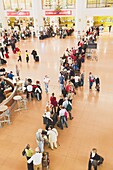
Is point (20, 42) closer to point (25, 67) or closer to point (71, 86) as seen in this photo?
point (25, 67)

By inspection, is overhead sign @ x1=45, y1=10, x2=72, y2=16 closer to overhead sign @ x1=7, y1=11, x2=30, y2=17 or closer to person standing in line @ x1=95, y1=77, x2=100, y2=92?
overhead sign @ x1=7, y1=11, x2=30, y2=17

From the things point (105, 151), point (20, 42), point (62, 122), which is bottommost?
point (105, 151)

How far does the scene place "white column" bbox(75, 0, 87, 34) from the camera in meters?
24.6

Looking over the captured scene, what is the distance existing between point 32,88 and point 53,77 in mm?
3296

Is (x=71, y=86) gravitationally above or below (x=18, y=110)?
above

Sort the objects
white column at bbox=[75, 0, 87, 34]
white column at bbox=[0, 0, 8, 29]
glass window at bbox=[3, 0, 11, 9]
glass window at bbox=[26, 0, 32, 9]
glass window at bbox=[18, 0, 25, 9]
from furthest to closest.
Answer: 1. glass window at bbox=[3, 0, 11, 9]
2. white column at bbox=[0, 0, 8, 29]
3. glass window at bbox=[18, 0, 25, 9]
4. glass window at bbox=[26, 0, 32, 9]
5. white column at bbox=[75, 0, 87, 34]

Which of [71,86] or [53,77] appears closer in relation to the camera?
[71,86]

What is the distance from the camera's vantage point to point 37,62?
17.4 m

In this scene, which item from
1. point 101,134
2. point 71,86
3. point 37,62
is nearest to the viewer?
point 101,134

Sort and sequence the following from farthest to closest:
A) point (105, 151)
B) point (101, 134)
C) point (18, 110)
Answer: point (18, 110)
point (101, 134)
point (105, 151)

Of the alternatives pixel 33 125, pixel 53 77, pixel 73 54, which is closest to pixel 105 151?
pixel 33 125

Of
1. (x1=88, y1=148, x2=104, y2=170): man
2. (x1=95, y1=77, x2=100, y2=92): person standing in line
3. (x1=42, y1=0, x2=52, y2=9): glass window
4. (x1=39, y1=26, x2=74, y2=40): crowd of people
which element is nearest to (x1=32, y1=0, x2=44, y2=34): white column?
(x1=42, y1=0, x2=52, y2=9): glass window

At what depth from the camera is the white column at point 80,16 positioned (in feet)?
80.7

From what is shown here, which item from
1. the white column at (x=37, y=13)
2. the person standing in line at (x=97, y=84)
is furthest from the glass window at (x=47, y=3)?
the person standing in line at (x=97, y=84)
